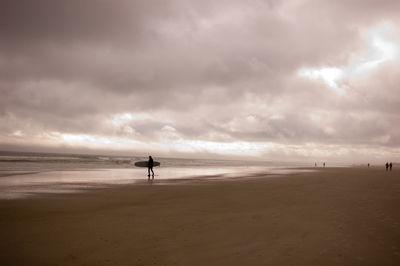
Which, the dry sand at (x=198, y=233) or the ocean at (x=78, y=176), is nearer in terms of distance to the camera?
the dry sand at (x=198, y=233)

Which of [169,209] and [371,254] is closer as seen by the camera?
[371,254]

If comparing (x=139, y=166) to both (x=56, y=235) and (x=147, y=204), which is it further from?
(x=56, y=235)

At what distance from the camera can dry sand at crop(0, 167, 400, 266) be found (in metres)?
5.91

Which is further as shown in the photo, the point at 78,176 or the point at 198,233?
the point at 78,176

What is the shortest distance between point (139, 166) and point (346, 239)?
46.2 meters

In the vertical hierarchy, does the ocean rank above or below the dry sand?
below

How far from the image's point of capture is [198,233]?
7621 mm

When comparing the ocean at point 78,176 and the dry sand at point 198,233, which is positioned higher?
the dry sand at point 198,233

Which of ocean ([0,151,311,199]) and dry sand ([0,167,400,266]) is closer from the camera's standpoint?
dry sand ([0,167,400,266])

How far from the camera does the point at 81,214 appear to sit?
9.91 meters

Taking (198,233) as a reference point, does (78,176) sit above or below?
below

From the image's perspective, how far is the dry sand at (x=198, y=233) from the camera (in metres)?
5.91

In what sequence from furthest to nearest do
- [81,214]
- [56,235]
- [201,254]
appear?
[81,214] < [56,235] < [201,254]

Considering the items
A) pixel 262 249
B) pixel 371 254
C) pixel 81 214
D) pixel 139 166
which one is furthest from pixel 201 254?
pixel 139 166
